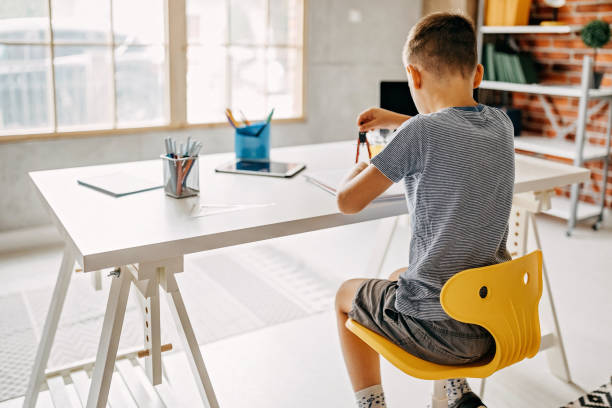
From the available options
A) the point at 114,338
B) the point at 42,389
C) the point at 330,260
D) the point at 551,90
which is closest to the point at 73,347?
the point at 42,389

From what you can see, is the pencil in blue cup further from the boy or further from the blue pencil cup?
the boy

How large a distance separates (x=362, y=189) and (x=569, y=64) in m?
3.39

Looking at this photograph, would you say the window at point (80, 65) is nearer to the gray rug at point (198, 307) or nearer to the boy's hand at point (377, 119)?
the gray rug at point (198, 307)

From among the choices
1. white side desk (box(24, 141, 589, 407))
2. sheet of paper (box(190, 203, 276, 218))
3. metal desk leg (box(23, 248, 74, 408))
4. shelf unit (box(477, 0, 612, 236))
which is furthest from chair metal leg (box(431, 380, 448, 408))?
shelf unit (box(477, 0, 612, 236))

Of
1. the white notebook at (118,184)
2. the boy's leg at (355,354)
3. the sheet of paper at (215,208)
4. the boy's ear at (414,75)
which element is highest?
the boy's ear at (414,75)

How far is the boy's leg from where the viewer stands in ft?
Answer: 4.89

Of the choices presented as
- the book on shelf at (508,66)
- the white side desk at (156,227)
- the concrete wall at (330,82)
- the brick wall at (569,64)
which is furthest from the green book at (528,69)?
the white side desk at (156,227)

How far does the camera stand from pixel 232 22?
392 centimetres

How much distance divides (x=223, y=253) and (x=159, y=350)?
5.47 ft

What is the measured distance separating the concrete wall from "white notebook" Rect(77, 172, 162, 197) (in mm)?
1860

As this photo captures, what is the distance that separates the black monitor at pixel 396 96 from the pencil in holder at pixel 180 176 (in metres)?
0.97

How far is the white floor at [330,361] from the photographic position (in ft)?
6.69

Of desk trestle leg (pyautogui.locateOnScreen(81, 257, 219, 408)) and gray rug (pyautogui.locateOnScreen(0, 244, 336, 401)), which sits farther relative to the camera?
gray rug (pyautogui.locateOnScreen(0, 244, 336, 401))

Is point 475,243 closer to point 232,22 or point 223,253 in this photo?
point 223,253
